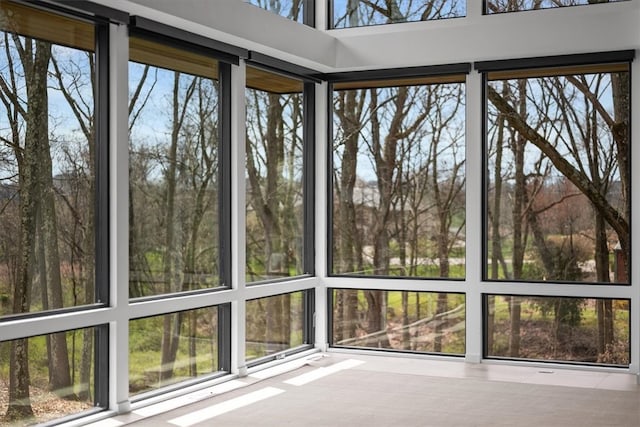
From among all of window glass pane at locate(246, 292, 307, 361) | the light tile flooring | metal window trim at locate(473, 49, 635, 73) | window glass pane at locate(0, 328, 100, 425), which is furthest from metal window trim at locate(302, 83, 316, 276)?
window glass pane at locate(0, 328, 100, 425)

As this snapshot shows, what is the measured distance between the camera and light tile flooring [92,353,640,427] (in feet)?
20.5

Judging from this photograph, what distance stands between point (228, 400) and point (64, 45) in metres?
2.96

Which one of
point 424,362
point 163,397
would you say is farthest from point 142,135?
point 424,362

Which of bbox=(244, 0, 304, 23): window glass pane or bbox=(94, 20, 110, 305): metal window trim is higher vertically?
bbox=(244, 0, 304, 23): window glass pane

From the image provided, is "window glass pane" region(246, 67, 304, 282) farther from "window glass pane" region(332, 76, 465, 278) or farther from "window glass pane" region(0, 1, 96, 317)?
"window glass pane" region(0, 1, 96, 317)

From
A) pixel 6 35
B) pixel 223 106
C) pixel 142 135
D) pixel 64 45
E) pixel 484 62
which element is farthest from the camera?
pixel 484 62

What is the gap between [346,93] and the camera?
9336 millimetres

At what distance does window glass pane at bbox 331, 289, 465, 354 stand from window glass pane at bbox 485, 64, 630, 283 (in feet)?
2.05

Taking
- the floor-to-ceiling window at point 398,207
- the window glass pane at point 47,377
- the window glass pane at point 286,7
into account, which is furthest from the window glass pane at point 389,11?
the window glass pane at point 47,377

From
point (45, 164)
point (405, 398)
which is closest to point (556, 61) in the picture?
point (405, 398)

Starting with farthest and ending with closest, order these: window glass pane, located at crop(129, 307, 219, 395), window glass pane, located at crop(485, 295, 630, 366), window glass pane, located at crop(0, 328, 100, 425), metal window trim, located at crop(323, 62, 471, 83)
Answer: metal window trim, located at crop(323, 62, 471, 83), window glass pane, located at crop(485, 295, 630, 366), window glass pane, located at crop(129, 307, 219, 395), window glass pane, located at crop(0, 328, 100, 425)

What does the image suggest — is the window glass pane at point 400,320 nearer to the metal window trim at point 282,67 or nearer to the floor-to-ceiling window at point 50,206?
the metal window trim at point 282,67

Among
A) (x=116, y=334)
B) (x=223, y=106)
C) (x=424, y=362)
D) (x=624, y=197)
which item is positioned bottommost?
(x=424, y=362)

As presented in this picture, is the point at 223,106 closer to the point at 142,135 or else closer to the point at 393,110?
the point at 142,135
